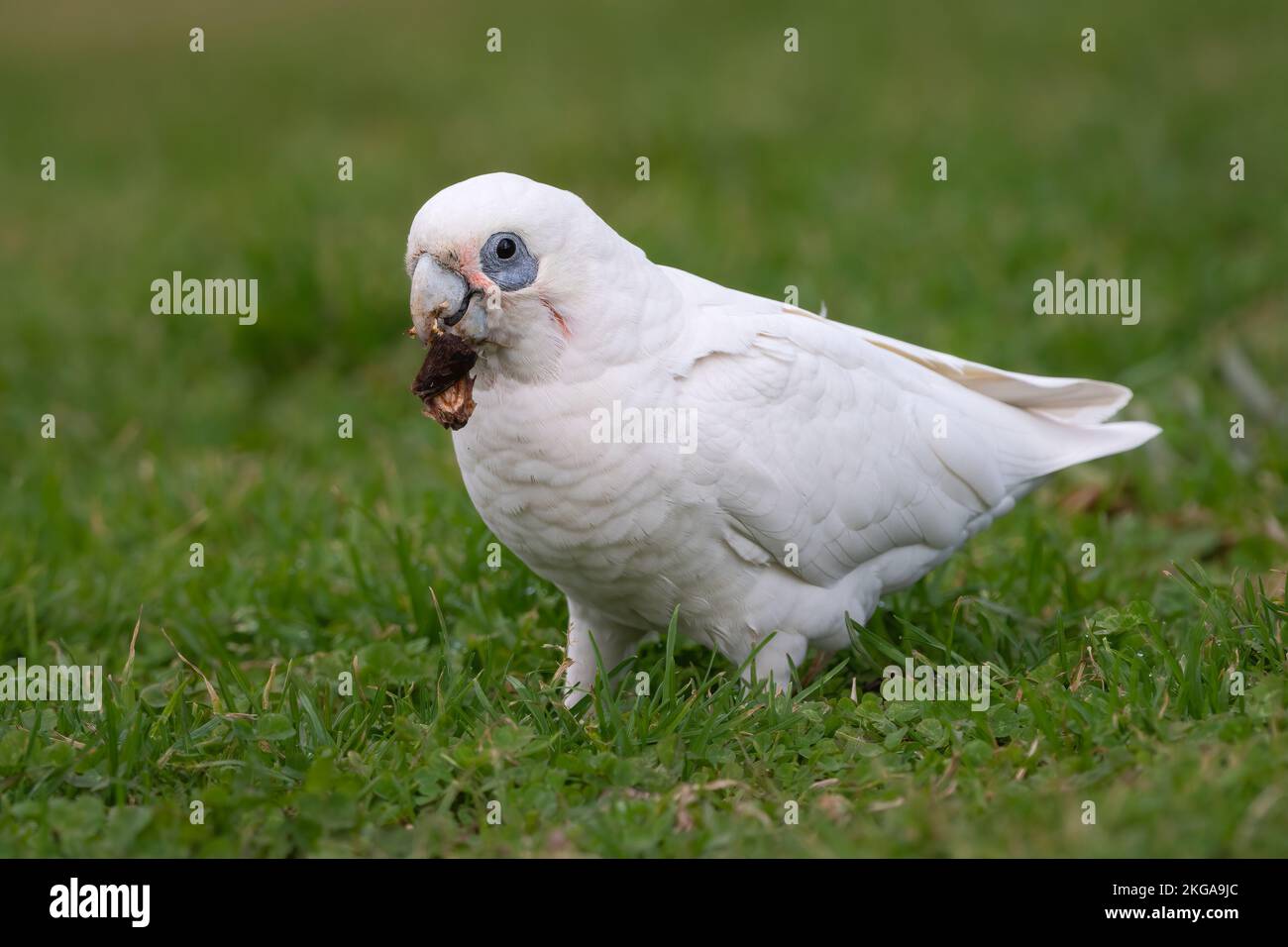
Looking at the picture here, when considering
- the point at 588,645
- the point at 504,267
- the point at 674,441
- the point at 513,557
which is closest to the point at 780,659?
the point at 588,645

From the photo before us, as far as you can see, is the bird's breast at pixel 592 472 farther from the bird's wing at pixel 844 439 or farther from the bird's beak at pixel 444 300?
the bird's beak at pixel 444 300

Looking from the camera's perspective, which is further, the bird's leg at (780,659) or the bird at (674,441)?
the bird's leg at (780,659)

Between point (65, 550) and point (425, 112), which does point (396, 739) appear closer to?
point (65, 550)

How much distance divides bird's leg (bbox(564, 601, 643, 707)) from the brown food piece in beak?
0.77 m

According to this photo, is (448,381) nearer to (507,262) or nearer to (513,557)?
(507,262)

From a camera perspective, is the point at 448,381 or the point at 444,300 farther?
the point at 448,381

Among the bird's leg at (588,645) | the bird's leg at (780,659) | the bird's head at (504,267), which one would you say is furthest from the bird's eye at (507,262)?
the bird's leg at (780,659)

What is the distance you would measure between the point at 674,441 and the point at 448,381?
59 cm

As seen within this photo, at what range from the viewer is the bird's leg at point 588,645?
389 centimetres

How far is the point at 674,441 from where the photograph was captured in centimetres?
337

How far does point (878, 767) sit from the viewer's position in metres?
3.28

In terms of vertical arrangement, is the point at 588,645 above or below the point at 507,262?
below

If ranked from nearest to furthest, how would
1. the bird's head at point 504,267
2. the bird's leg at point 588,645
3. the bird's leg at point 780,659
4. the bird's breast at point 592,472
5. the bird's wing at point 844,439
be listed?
the bird's head at point 504,267
the bird's breast at point 592,472
the bird's wing at point 844,439
the bird's leg at point 780,659
the bird's leg at point 588,645

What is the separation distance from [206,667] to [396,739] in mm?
1119
